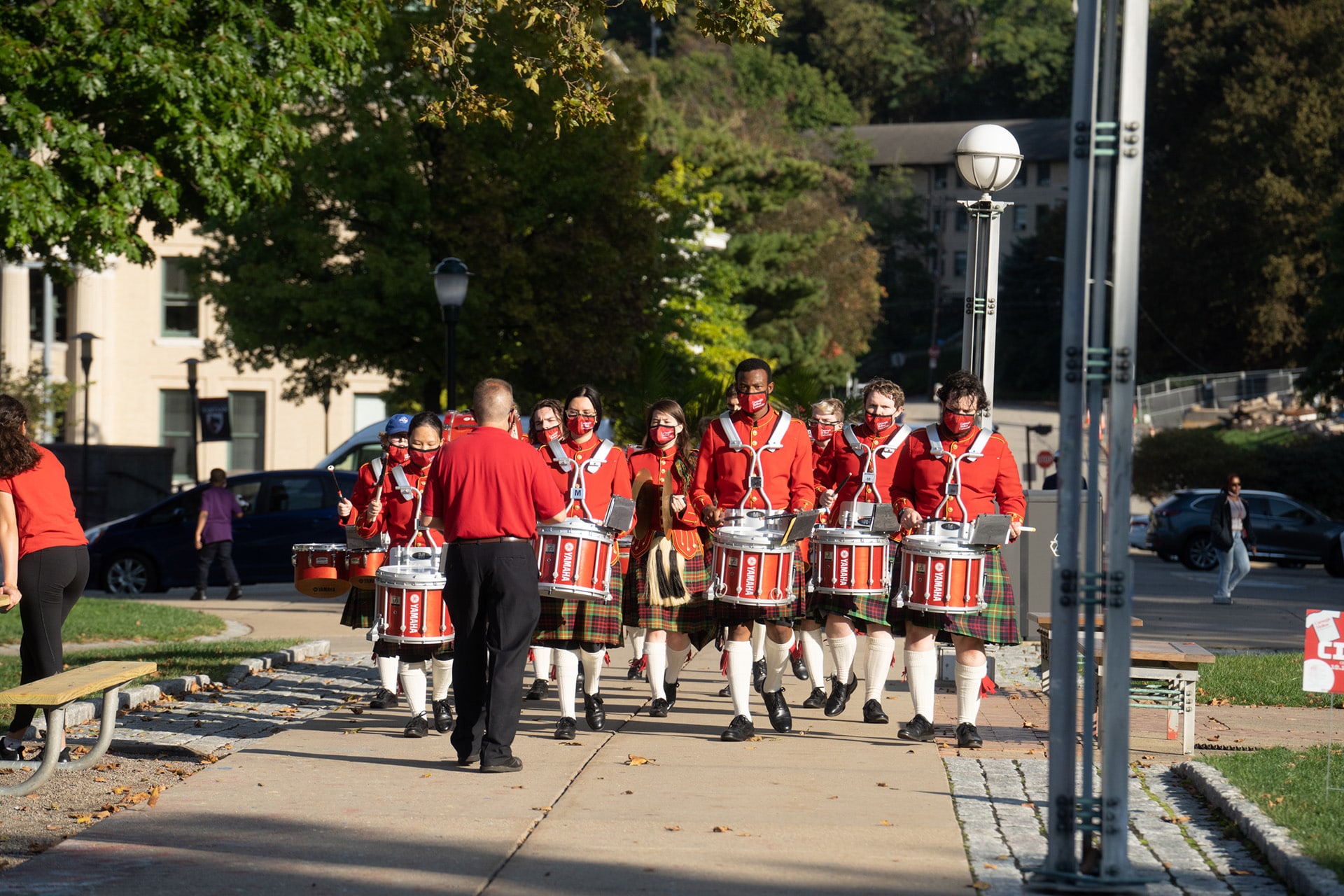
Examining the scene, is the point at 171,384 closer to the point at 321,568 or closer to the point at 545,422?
the point at 321,568

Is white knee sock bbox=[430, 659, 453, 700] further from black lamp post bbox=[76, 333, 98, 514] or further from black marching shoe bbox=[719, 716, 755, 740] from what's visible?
black lamp post bbox=[76, 333, 98, 514]

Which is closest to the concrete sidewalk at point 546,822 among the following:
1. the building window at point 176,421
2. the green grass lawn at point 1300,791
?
the green grass lawn at point 1300,791

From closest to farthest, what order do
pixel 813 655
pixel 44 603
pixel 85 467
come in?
pixel 44 603 → pixel 813 655 → pixel 85 467

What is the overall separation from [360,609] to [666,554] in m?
2.08

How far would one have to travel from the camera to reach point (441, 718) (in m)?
10.1

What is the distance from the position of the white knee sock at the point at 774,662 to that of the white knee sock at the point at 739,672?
25 cm

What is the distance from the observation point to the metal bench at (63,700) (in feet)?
24.6

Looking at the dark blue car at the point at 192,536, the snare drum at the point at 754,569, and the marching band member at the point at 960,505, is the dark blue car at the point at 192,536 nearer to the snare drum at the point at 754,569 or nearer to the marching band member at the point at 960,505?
the snare drum at the point at 754,569

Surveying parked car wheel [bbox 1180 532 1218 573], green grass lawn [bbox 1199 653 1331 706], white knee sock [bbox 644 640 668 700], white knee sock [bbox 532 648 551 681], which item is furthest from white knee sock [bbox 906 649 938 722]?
parked car wheel [bbox 1180 532 1218 573]

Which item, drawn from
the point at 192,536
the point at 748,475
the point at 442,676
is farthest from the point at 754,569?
the point at 192,536

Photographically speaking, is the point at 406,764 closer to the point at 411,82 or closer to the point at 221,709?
the point at 221,709

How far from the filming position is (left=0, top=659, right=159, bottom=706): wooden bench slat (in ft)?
24.4

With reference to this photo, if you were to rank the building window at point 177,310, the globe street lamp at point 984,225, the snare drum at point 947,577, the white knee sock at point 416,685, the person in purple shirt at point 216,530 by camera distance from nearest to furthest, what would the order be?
the snare drum at point 947,577 < the white knee sock at point 416,685 < the globe street lamp at point 984,225 < the person in purple shirt at point 216,530 < the building window at point 177,310

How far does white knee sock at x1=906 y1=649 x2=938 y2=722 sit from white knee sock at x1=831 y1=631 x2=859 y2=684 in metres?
0.88
